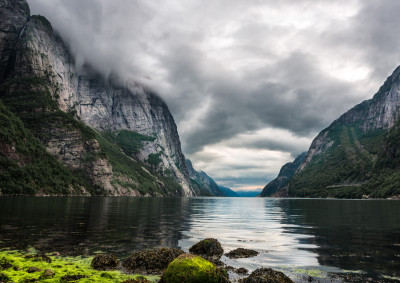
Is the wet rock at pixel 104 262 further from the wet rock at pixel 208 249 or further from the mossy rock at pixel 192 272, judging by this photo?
the wet rock at pixel 208 249

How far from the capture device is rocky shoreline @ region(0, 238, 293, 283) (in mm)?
12469

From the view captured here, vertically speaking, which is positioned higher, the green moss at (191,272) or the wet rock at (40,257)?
the green moss at (191,272)

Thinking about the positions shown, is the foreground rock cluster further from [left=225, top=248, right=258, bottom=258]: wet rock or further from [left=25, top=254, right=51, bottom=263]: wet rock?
[left=25, top=254, right=51, bottom=263]: wet rock

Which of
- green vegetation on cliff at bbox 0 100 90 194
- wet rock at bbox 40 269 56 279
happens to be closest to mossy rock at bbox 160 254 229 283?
wet rock at bbox 40 269 56 279

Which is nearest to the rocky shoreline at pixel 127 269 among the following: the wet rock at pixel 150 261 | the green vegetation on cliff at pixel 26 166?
the wet rock at pixel 150 261

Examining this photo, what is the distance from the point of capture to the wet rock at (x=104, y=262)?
15.8 m

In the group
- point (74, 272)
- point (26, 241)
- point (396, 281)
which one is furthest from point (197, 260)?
point (26, 241)

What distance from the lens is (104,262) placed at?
16.0 meters

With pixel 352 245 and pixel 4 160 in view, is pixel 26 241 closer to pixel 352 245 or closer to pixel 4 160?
pixel 352 245

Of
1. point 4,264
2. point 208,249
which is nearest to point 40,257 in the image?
point 4,264

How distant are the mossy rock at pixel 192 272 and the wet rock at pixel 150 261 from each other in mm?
3566

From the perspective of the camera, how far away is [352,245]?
2336 centimetres

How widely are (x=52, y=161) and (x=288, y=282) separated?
20997 cm

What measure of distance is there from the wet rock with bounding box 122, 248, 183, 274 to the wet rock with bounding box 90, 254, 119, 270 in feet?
2.06
